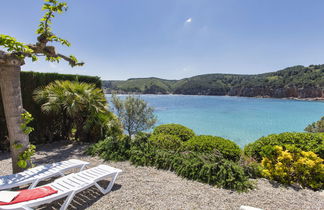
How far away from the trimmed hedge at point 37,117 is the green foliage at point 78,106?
28 centimetres

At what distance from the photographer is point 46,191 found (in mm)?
2604

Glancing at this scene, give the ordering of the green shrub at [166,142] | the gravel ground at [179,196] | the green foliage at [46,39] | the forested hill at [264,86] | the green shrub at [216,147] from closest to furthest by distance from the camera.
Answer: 1. the gravel ground at [179,196]
2. the green foliage at [46,39]
3. the green shrub at [216,147]
4. the green shrub at [166,142]
5. the forested hill at [264,86]

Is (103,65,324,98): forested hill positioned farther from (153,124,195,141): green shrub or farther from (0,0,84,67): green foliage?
(0,0,84,67): green foliage

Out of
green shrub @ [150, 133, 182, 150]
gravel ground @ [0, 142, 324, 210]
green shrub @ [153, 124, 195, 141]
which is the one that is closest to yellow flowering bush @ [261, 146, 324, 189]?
gravel ground @ [0, 142, 324, 210]

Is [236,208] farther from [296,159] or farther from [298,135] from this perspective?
[298,135]

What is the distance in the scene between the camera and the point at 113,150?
5.48 m

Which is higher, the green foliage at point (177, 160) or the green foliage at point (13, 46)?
the green foliage at point (13, 46)

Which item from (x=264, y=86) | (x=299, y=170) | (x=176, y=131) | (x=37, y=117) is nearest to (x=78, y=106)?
(x=37, y=117)

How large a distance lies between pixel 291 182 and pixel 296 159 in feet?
1.99

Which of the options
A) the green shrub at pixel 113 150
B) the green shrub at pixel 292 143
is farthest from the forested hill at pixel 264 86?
the green shrub at pixel 292 143

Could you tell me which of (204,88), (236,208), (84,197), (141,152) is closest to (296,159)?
(236,208)

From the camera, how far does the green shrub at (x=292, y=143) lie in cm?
442

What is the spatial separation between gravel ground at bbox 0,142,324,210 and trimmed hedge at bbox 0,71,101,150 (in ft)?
17.0

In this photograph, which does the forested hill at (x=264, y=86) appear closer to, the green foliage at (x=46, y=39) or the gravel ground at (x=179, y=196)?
the green foliage at (x=46, y=39)
